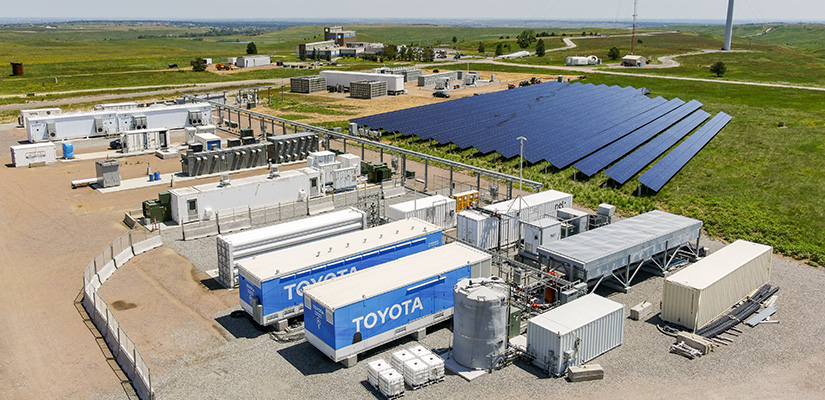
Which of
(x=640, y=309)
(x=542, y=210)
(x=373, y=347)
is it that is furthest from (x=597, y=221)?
(x=373, y=347)

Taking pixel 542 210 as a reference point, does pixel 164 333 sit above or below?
below

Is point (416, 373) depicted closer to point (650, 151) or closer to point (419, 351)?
point (419, 351)

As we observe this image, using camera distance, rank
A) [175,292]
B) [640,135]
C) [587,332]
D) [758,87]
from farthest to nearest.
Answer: [758,87] → [640,135] → [175,292] → [587,332]

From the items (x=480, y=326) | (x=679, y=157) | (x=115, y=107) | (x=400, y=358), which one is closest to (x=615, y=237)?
(x=480, y=326)

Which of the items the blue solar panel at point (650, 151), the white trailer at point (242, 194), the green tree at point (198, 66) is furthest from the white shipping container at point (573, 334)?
the green tree at point (198, 66)

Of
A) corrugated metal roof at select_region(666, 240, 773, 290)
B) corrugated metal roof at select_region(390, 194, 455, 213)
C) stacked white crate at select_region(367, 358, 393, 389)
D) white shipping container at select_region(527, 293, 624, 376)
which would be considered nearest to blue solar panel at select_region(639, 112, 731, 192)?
corrugated metal roof at select_region(666, 240, 773, 290)

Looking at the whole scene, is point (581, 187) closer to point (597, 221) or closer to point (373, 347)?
point (597, 221)
